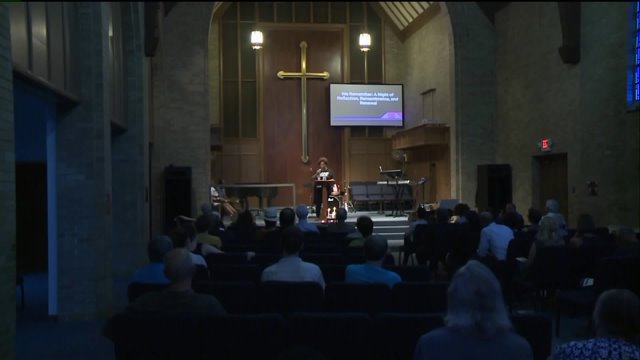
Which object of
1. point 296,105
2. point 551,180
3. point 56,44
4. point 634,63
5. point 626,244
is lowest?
point 626,244

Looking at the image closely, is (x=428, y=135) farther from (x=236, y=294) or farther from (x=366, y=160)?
(x=236, y=294)

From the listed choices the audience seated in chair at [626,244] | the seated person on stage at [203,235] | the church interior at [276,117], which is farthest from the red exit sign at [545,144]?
the seated person on stage at [203,235]

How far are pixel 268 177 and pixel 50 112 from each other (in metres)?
11.4

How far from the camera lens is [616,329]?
2.12m

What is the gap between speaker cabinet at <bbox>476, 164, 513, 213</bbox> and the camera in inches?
479

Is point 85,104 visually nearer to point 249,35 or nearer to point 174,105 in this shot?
point 174,105

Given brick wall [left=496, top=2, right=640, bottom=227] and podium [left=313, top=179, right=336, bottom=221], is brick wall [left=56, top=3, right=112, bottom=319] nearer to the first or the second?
podium [left=313, top=179, right=336, bottom=221]

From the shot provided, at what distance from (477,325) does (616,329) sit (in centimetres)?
53

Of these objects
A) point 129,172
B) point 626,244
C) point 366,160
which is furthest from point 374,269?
point 366,160

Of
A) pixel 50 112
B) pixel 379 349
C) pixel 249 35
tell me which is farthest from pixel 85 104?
pixel 249 35

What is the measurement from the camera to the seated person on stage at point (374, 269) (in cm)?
393

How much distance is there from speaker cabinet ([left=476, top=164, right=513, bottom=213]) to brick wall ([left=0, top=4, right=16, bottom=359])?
9.70 metres

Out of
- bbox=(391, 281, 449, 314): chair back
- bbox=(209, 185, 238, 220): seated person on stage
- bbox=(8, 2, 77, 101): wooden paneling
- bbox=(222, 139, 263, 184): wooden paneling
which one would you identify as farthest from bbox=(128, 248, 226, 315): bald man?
bbox=(222, 139, 263, 184): wooden paneling

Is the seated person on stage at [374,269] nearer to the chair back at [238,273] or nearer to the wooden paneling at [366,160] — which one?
the chair back at [238,273]
